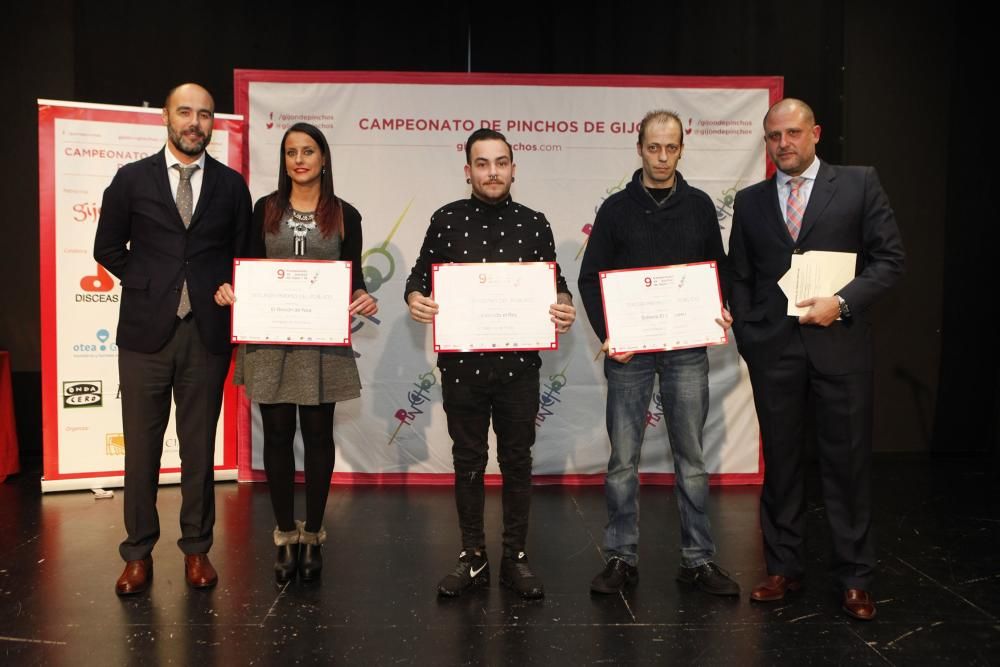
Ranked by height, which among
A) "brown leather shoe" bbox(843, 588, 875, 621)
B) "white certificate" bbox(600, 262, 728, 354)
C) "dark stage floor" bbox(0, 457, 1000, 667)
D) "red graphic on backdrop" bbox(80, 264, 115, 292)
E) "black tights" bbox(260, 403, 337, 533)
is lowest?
"dark stage floor" bbox(0, 457, 1000, 667)

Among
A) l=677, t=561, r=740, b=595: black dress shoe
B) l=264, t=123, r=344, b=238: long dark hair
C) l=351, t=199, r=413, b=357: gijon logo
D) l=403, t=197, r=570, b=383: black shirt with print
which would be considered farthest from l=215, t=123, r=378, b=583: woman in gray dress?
l=351, t=199, r=413, b=357: gijon logo

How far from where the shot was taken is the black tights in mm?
3008

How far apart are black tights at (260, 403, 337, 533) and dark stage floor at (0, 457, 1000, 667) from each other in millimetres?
281

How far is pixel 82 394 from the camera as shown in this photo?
4445 millimetres

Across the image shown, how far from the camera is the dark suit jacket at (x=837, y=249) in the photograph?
8.91ft

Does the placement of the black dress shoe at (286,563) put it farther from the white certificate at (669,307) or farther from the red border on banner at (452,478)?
the red border on banner at (452,478)

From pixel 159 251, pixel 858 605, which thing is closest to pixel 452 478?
pixel 159 251

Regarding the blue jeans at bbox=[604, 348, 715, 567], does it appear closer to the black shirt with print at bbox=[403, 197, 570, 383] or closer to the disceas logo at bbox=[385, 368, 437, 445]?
the black shirt with print at bbox=[403, 197, 570, 383]

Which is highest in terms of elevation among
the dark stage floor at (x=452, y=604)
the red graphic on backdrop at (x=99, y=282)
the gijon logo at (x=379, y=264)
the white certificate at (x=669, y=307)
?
the gijon logo at (x=379, y=264)

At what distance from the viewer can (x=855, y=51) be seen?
5316mm

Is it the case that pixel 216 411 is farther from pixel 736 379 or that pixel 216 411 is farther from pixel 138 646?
pixel 736 379

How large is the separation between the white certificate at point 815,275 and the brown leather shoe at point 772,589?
0.94 meters

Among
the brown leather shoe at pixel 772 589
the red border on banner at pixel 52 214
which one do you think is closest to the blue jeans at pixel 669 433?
the brown leather shoe at pixel 772 589

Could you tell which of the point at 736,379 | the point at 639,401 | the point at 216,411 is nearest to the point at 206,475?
the point at 216,411
